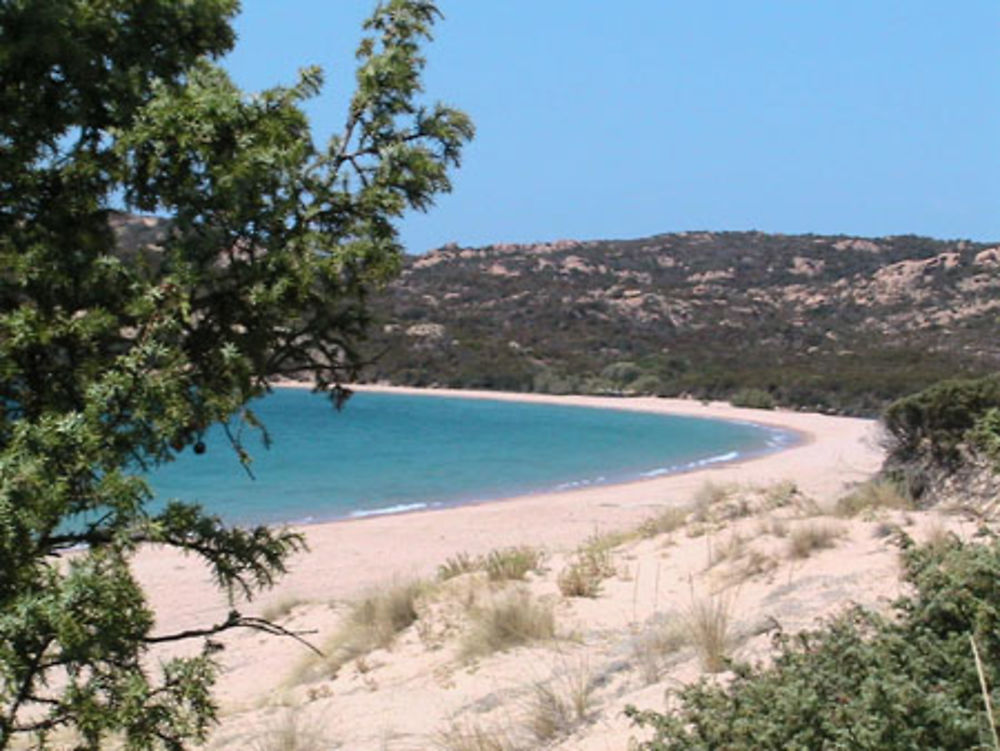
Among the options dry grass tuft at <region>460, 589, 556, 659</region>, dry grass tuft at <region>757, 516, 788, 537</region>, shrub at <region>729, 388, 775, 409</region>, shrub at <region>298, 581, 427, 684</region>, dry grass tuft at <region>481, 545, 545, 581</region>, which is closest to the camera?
dry grass tuft at <region>460, 589, 556, 659</region>

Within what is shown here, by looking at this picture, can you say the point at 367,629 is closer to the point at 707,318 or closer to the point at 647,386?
the point at 647,386

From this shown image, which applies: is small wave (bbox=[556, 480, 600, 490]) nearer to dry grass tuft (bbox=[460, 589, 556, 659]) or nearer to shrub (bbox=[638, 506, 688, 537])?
shrub (bbox=[638, 506, 688, 537])

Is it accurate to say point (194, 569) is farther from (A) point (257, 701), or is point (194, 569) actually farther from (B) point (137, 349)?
(B) point (137, 349)

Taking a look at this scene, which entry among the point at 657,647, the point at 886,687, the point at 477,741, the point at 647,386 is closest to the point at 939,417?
the point at 657,647

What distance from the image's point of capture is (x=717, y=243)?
387 ft

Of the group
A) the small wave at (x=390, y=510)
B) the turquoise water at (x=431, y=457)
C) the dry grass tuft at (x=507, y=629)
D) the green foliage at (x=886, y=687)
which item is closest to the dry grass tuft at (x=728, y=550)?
the dry grass tuft at (x=507, y=629)

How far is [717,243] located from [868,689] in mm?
118756

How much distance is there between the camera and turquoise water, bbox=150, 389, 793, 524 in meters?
24.6

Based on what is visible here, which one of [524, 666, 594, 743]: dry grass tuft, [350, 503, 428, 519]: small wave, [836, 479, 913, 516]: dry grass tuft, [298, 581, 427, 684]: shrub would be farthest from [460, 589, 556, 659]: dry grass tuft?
[350, 503, 428, 519]: small wave

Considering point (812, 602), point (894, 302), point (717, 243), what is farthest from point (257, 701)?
point (717, 243)

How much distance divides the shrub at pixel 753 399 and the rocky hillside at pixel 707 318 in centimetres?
118

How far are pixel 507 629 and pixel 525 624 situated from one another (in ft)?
0.48

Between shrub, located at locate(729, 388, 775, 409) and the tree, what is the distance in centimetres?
5422

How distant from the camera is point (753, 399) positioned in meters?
56.0
